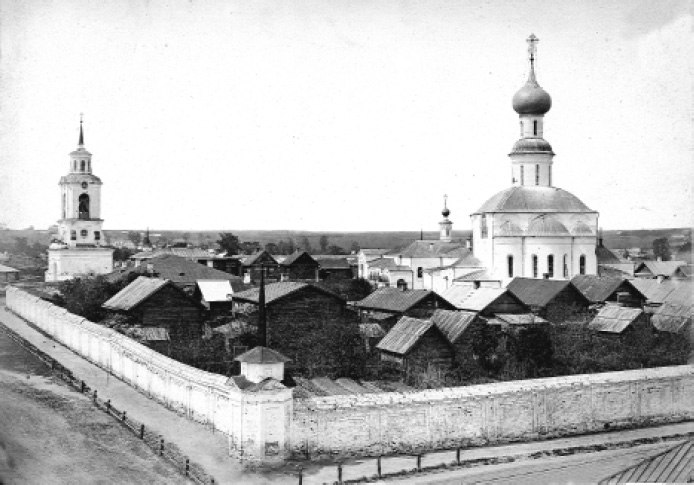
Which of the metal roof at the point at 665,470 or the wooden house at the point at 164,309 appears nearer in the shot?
the metal roof at the point at 665,470

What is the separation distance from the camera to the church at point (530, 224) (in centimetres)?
4628

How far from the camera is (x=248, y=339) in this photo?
89.3 ft

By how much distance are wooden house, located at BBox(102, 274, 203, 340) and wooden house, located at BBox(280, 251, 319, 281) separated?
2093 centimetres

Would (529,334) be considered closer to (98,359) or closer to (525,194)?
(98,359)

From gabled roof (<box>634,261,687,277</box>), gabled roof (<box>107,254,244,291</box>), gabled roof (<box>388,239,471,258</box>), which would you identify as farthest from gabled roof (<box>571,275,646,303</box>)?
gabled roof (<box>634,261,687,277</box>)

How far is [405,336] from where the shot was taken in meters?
25.0

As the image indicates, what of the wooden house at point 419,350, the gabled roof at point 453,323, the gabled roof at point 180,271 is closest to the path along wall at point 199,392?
the wooden house at point 419,350

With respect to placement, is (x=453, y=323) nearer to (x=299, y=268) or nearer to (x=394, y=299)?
(x=394, y=299)

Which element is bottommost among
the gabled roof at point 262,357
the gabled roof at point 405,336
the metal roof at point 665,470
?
the metal roof at point 665,470

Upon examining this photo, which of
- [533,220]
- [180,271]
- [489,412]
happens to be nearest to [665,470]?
[489,412]

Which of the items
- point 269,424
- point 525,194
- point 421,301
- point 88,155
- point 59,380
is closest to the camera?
point 269,424

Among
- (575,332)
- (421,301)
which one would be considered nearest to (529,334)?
(575,332)

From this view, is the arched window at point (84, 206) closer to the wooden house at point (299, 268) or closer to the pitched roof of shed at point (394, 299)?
the wooden house at point (299, 268)

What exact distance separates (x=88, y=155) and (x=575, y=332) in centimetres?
2654
